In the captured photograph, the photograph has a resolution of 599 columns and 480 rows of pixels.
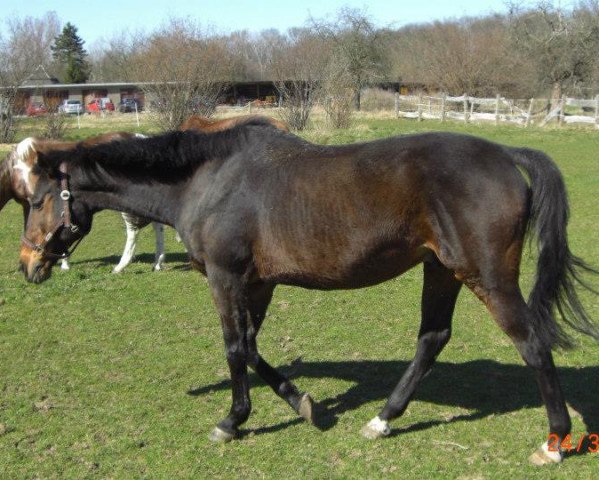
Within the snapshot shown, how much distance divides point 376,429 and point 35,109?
94.3 ft

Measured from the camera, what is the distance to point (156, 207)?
4.78 metres

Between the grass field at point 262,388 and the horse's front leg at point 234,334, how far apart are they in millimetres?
Answer: 125

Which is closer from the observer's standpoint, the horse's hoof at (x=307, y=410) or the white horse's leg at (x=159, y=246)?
the horse's hoof at (x=307, y=410)

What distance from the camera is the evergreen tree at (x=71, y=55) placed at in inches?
2936

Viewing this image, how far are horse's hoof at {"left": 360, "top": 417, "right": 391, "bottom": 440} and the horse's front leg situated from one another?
0.79 meters

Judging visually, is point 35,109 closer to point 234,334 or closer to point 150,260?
point 150,260

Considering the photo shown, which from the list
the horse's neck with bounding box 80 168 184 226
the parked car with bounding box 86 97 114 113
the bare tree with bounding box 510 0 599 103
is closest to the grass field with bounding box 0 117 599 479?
the horse's neck with bounding box 80 168 184 226

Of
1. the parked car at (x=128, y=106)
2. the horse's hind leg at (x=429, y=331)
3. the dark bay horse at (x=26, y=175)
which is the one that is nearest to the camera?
the horse's hind leg at (x=429, y=331)

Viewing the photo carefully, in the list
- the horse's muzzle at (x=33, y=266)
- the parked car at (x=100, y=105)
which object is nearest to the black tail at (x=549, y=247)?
the horse's muzzle at (x=33, y=266)

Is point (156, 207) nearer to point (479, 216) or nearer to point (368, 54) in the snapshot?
point (479, 216)

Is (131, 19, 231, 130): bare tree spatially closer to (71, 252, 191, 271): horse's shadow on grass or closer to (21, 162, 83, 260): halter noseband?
(71, 252, 191, 271): horse's shadow on grass

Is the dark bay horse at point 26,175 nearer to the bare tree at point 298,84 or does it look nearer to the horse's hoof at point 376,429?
the horse's hoof at point 376,429

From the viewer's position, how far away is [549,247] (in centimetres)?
408

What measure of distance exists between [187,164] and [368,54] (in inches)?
2091
